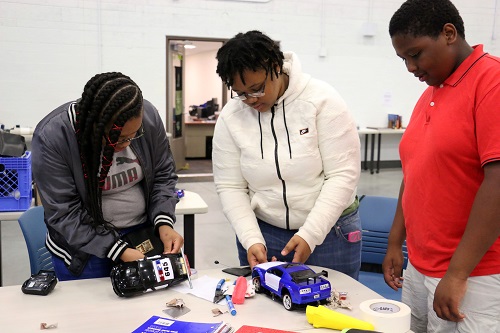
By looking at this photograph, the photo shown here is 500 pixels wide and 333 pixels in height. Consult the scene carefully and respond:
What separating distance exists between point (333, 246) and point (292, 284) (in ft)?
1.36

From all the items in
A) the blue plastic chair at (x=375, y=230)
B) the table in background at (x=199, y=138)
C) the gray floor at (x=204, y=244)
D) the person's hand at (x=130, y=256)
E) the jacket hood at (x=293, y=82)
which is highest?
the jacket hood at (x=293, y=82)

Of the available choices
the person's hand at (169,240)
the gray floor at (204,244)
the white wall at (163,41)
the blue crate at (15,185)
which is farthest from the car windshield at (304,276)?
the white wall at (163,41)

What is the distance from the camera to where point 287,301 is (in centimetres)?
136

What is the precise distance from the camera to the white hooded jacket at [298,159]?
160 cm

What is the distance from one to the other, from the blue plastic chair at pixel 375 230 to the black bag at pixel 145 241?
1.04 metres

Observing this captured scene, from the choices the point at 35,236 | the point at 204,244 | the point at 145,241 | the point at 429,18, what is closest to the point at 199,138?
the point at 204,244

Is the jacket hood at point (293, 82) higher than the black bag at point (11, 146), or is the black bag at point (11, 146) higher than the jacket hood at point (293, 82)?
the jacket hood at point (293, 82)

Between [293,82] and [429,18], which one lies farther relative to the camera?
[293,82]

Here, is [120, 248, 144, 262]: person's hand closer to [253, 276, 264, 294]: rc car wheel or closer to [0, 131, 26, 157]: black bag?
[253, 276, 264, 294]: rc car wheel

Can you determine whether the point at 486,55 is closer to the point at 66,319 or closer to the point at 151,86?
the point at 66,319

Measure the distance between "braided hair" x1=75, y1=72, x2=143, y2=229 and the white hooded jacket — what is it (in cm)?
38

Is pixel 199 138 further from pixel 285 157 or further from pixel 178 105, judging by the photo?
pixel 285 157

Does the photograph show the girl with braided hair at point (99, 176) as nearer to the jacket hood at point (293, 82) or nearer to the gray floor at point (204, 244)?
the jacket hood at point (293, 82)

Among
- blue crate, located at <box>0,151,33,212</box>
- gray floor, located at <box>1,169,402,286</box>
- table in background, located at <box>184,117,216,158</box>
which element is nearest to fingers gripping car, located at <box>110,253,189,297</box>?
blue crate, located at <box>0,151,33,212</box>
